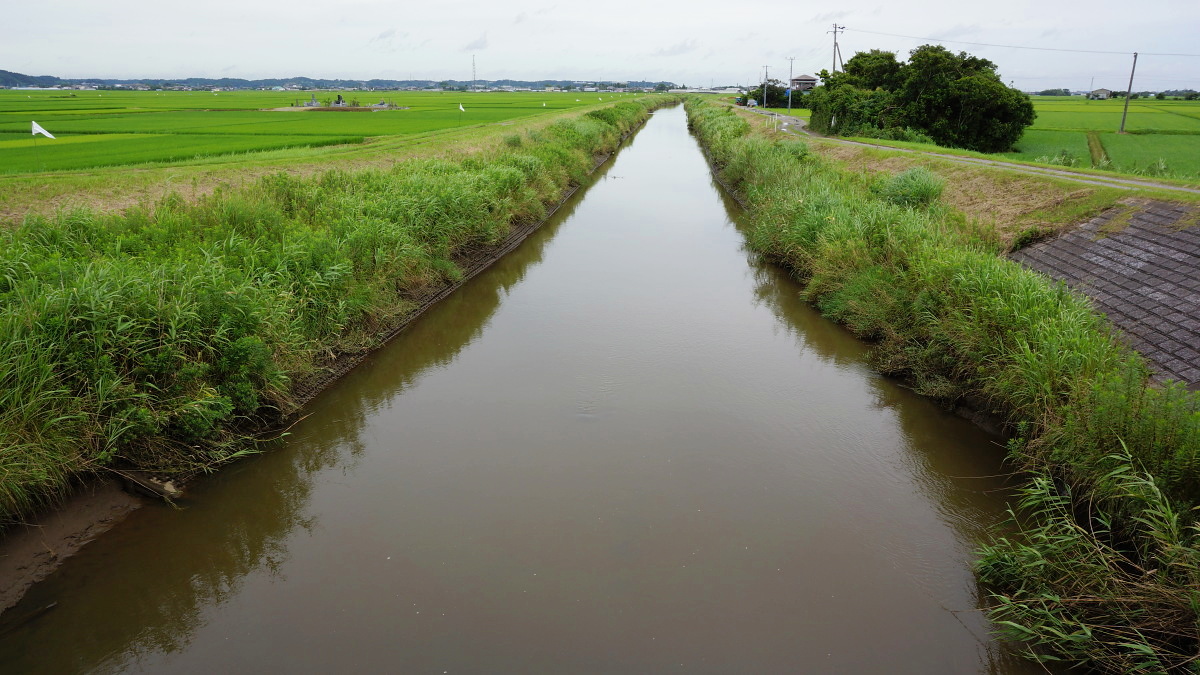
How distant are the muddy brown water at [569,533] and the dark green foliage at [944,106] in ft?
65.7

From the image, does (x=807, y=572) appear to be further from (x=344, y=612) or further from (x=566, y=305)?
(x=566, y=305)

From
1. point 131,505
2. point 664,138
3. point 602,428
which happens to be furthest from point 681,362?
point 664,138

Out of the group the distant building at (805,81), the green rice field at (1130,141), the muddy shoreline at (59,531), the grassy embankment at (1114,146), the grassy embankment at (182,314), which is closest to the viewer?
the muddy shoreline at (59,531)

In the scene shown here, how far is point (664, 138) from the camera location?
43.2 metres

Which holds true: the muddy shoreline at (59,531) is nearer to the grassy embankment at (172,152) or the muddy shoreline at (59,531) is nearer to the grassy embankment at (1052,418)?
the grassy embankment at (172,152)

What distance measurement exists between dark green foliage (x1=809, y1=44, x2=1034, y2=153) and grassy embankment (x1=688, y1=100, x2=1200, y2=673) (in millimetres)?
15899

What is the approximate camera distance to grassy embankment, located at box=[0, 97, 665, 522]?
5227 millimetres

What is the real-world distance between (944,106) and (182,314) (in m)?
27.5

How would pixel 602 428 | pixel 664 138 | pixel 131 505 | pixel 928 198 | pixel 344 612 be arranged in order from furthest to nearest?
pixel 664 138, pixel 928 198, pixel 602 428, pixel 131 505, pixel 344 612

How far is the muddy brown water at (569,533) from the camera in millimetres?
4301

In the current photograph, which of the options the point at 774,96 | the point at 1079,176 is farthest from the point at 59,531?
the point at 774,96

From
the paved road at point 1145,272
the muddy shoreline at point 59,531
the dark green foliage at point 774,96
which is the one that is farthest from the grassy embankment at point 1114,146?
the dark green foliage at point 774,96

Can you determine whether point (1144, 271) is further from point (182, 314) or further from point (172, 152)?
point (172, 152)

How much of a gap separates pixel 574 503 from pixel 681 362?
3.43m
